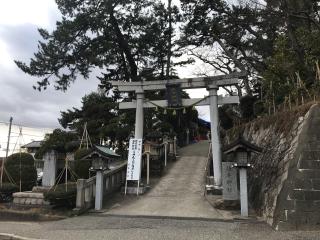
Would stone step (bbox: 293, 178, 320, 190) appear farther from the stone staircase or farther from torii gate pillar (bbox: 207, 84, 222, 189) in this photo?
torii gate pillar (bbox: 207, 84, 222, 189)

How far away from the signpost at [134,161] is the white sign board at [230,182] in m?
4.54

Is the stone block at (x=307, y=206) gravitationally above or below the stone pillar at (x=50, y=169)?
below

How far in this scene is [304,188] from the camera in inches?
417

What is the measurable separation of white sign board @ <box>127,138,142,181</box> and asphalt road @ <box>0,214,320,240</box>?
4.51 meters

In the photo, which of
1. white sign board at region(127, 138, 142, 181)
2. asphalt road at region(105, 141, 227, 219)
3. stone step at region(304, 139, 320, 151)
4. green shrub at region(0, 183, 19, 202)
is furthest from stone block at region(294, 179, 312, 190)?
green shrub at region(0, 183, 19, 202)

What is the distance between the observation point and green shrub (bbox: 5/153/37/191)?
1769cm

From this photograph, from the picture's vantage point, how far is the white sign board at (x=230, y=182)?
1423 cm

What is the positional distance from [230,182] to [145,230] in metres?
4.75

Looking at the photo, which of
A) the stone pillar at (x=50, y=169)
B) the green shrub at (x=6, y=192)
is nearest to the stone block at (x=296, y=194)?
the green shrub at (x=6, y=192)

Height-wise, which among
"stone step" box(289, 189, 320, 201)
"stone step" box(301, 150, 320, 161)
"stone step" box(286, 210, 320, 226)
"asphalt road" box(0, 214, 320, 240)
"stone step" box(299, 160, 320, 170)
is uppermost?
"stone step" box(301, 150, 320, 161)

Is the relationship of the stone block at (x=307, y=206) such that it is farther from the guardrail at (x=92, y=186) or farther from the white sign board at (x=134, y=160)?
the white sign board at (x=134, y=160)

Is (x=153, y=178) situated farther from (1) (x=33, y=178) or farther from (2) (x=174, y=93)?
(1) (x=33, y=178)

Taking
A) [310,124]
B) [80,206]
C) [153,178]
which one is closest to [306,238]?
[310,124]

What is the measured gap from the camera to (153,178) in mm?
21016
